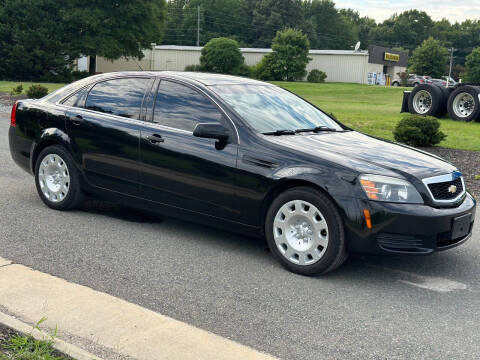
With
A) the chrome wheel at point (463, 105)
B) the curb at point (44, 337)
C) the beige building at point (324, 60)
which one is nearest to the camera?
the curb at point (44, 337)

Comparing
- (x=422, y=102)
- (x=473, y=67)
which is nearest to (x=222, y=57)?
(x=422, y=102)

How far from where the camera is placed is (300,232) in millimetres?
4934

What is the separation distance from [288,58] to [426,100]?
40.4 m

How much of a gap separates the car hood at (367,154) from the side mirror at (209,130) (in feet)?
1.37

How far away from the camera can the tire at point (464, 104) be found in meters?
17.1

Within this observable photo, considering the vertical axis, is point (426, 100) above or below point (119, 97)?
below

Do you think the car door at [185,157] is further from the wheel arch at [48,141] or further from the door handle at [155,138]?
the wheel arch at [48,141]

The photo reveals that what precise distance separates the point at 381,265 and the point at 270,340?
1.97 metres

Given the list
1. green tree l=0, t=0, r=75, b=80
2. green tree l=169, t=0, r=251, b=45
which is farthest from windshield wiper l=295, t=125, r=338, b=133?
green tree l=169, t=0, r=251, b=45

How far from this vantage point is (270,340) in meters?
3.72

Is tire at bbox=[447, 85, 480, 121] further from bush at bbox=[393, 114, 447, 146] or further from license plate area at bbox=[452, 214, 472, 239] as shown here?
license plate area at bbox=[452, 214, 472, 239]

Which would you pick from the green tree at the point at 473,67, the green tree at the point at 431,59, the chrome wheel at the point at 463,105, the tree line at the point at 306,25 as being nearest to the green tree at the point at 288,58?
the tree line at the point at 306,25

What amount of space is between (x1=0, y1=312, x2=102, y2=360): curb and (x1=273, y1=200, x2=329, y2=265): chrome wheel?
2104 mm

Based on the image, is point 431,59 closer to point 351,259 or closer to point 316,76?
point 316,76
